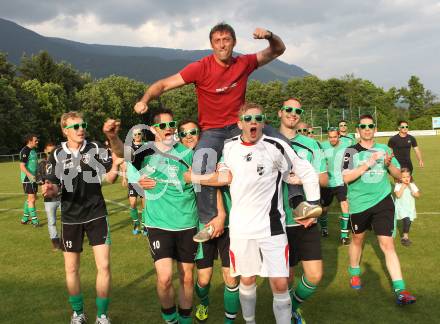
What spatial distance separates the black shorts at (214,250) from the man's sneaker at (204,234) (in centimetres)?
54

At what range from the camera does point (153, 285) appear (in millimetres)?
7156

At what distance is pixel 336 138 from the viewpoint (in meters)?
11.7

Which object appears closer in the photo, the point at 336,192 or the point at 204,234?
the point at 204,234

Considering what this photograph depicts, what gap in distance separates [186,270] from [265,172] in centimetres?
180

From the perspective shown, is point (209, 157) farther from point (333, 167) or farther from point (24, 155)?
point (24, 155)

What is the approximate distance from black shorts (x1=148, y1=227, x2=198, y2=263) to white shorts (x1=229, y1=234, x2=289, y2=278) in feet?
2.86

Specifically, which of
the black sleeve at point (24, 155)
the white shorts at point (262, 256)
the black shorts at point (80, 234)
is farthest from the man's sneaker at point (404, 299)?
the black sleeve at point (24, 155)

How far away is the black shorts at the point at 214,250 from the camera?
5.44 m

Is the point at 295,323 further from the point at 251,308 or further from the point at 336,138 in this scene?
the point at 336,138

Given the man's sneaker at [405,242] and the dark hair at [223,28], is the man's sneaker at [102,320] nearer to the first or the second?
the dark hair at [223,28]

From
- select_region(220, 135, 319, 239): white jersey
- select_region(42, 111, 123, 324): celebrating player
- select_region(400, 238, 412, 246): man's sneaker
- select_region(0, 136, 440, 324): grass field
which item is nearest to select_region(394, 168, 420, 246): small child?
select_region(400, 238, 412, 246): man's sneaker

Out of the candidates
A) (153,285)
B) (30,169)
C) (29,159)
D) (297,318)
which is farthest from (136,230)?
(297,318)

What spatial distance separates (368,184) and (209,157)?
297cm

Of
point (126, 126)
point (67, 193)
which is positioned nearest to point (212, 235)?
point (67, 193)
